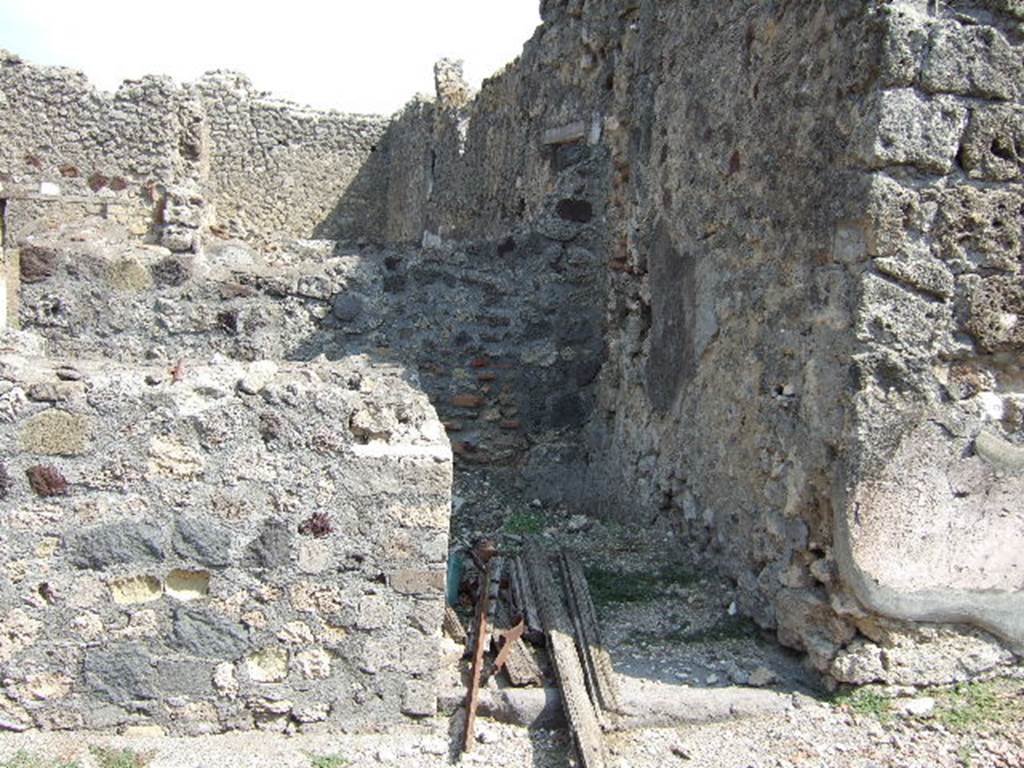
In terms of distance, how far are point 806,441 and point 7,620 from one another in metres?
2.55

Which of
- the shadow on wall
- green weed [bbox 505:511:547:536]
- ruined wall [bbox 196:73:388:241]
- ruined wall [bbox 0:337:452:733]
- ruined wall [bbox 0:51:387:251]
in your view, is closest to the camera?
ruined wall [bbox 0:337:452:733]

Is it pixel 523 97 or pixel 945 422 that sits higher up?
pixel 523 97

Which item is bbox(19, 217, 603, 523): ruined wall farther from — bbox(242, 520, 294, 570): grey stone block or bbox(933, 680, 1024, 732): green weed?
bbox(933, 680, 1024, 732): green weed

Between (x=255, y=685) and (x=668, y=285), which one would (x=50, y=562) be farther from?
(x=668, y=285)

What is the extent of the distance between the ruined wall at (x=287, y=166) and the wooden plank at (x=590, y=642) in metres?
12.0

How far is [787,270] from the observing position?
386 centimetres

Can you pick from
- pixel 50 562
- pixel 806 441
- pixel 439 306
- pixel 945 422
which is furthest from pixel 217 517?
pixel 439 306

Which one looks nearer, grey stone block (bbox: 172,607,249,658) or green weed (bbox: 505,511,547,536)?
grey stone block (bbox: 172,607,249,658)

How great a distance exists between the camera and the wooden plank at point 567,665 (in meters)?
3.27

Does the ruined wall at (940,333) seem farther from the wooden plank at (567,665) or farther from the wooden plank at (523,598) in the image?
the wooden plank at (523,598)

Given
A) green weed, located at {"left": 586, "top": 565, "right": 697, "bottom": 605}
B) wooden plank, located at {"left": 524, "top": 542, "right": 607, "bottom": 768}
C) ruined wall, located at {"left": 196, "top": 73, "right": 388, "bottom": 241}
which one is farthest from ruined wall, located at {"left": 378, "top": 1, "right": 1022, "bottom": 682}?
ruined wall, located at {"left": 196, "top": 73, "right": 388, "bottom": 241}

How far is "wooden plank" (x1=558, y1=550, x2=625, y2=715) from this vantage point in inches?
138

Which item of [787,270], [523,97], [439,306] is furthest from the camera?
[523,97]

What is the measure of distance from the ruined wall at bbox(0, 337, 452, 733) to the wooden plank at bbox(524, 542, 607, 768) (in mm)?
467
